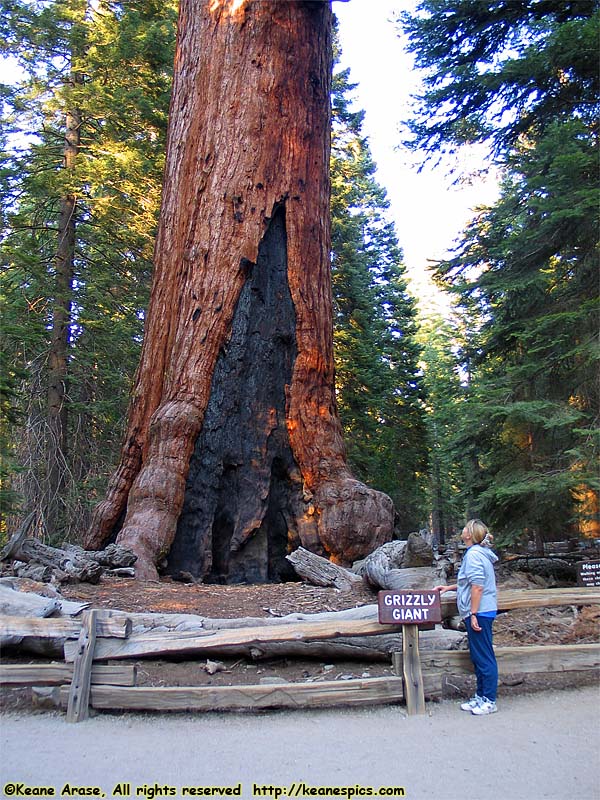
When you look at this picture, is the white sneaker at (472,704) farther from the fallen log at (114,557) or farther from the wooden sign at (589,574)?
the fallen log at (114,557)

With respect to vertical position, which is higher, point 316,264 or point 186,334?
point 316,264

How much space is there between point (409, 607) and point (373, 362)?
1479 centimetres

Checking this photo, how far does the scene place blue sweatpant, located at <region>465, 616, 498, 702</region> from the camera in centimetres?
455

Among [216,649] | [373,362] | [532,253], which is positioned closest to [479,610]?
[216,649]

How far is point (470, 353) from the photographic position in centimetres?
1328

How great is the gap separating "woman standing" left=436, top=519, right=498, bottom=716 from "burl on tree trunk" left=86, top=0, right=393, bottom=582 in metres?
3.64

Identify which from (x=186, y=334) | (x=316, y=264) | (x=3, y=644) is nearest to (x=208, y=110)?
(x=316, y=264)

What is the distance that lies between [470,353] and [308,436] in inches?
221

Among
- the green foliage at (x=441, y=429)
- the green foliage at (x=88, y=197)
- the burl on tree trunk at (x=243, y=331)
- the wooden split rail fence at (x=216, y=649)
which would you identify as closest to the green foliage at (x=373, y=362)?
the green foliage at (x=441, y=429)

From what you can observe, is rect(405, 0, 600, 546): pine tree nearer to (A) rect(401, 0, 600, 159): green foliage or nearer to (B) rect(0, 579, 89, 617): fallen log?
(A) rect(401, 0, 600, 159): green foliage

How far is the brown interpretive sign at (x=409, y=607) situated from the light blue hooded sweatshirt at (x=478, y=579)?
1.18 ft

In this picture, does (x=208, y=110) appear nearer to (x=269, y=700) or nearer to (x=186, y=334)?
(x=186, y=334)

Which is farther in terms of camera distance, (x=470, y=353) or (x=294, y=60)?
(x=470, y=353)

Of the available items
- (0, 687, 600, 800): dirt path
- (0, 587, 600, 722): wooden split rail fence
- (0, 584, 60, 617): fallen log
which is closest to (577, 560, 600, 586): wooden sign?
(0, 587, 600, 722): wooden split rail fence
